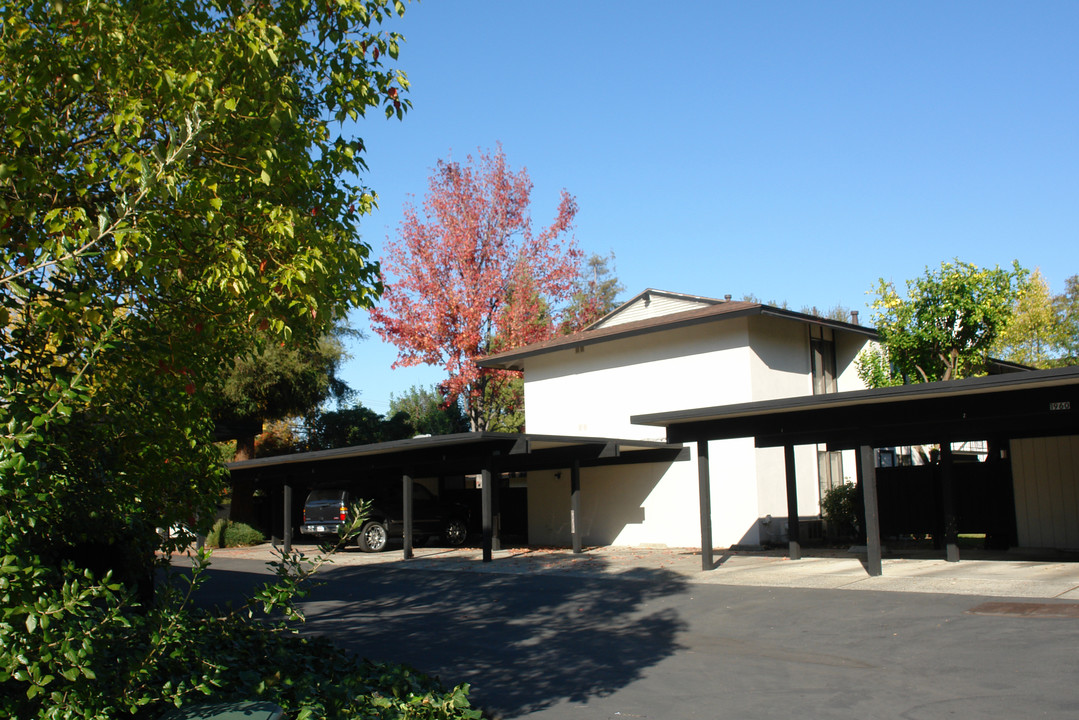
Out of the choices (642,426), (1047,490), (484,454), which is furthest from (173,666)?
(1047,490)

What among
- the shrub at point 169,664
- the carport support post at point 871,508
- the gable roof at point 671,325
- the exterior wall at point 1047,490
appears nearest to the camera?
the shrub at point 169,664

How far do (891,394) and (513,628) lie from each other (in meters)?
6.42

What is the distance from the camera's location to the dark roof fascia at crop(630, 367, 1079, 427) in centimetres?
1095

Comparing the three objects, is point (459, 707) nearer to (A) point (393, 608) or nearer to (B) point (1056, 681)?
(B) point (1056, 681)

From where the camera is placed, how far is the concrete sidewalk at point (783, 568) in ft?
37.5

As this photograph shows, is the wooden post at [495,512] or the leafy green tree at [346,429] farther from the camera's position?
the leafy green tree at [346,429]

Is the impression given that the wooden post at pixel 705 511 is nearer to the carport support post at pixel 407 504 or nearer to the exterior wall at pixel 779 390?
the exterior wall at pixel 779 390

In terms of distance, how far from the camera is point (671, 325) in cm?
1998

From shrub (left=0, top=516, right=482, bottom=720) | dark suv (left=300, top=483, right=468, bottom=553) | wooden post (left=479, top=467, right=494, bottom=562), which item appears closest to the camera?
shrub (left=0, top=516, right=482, bottom=720)

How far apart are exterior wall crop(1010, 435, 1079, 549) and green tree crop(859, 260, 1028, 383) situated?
3620 millimetres

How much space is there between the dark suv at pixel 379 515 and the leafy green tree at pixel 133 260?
15530mm

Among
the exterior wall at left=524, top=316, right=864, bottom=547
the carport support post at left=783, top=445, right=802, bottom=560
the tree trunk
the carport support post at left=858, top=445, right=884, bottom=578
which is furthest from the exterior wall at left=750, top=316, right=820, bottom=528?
the tree trunk

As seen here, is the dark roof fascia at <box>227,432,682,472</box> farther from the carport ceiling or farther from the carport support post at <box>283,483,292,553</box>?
the carport support post at <box>283,483,292,553</box>

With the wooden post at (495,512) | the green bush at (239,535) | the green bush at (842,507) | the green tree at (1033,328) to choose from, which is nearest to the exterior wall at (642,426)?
the wooden post at (495,512)
